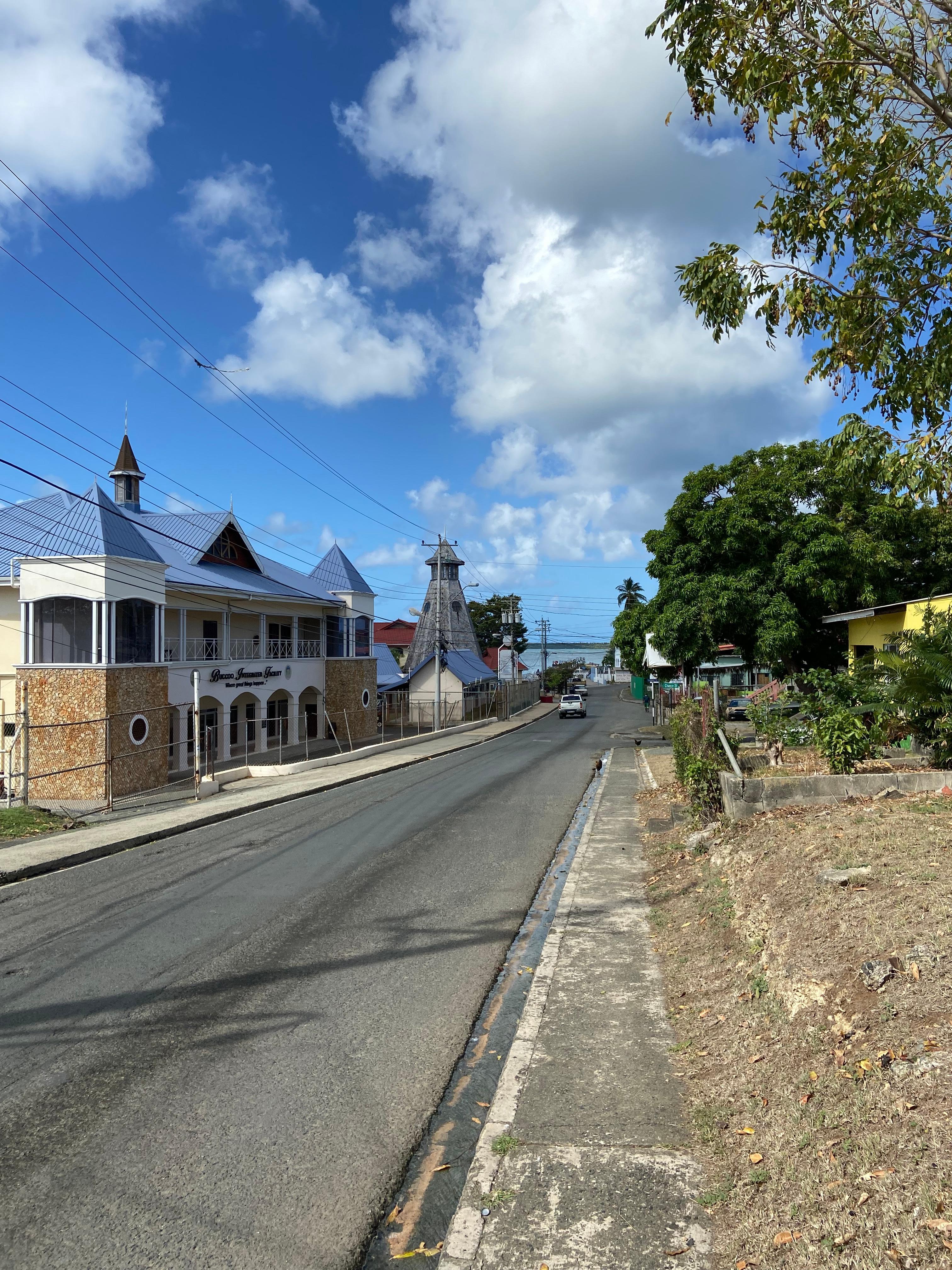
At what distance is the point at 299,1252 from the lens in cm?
365

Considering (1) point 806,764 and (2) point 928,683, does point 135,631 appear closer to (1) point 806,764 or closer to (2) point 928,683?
(1) point 806,764

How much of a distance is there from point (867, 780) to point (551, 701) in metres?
71.2

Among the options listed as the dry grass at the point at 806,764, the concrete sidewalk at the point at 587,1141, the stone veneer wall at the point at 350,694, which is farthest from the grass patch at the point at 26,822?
the stone veneer wall at the point at 350,694

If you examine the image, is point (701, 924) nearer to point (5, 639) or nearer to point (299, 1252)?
point (299, 1252)

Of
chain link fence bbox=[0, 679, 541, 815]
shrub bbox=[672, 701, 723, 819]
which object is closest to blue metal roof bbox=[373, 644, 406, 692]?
chain link fence bbox=[0, 679, 541, 815]

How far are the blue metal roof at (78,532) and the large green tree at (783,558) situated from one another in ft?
54.5

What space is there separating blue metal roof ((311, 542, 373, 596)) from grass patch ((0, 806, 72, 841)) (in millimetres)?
27086

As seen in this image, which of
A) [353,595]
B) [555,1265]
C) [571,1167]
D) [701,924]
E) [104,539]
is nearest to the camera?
[555,1265]

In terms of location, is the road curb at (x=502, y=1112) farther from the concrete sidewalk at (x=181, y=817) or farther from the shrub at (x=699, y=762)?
the concrete sidewalk at (x=181, y=817)

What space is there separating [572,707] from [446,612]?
53.2ft

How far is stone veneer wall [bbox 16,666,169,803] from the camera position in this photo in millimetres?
25031

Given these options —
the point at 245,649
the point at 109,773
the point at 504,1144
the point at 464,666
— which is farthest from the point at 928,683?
the point at 464,666

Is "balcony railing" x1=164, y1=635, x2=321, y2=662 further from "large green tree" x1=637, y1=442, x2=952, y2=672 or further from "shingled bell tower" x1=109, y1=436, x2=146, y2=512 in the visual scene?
"large green tree" x1=637, y1=442, x2=952, y2=672

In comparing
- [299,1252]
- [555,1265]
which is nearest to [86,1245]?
[299,1252]
